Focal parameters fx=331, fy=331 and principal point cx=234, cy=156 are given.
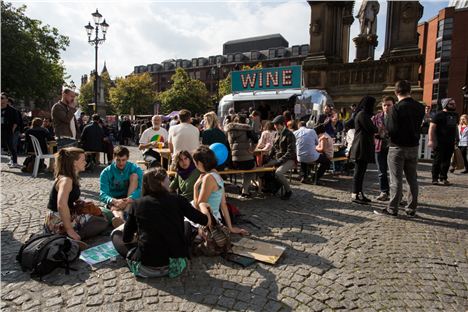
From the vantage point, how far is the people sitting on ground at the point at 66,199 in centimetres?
396

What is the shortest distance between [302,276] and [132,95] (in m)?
62.0

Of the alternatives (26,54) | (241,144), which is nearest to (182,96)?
(26,54)

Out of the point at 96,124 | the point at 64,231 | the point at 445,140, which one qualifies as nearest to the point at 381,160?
the point at 445,140

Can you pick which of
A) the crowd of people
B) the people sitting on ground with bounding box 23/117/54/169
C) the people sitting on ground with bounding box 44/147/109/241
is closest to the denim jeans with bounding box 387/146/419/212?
the crowd of people

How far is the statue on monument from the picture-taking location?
846 inches

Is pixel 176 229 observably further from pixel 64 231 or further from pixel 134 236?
pixel 64 231

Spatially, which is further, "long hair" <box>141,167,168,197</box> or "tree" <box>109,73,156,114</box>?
"tree" <box>109,73,156,114</box>

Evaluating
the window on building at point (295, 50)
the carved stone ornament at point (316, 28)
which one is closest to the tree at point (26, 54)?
the carved stone ornament at point (316, 28)

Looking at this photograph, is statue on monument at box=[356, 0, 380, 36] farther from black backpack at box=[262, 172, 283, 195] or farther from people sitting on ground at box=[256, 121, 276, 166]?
black backpack at box=[262, 172, 283, 195]

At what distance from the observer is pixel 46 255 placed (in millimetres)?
3430

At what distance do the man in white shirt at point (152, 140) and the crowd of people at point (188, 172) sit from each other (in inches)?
1.0

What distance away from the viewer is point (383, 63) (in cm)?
1953

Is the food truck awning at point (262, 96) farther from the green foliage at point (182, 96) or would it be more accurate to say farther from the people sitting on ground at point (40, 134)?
the green foliage at point (182, 96)

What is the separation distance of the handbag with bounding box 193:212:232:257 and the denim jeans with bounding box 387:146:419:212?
3.25 meters
